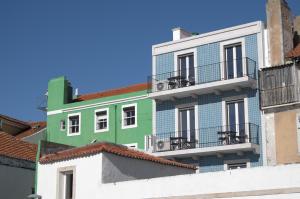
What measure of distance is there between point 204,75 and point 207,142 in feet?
13.5

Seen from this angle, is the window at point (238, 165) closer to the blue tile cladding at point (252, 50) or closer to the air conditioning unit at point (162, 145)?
the air conditioning unit at point (162, 145)

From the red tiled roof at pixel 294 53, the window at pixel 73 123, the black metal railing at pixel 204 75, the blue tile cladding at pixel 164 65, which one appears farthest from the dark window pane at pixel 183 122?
the window at pixel 73 123

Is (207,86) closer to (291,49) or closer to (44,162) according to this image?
(291,49)

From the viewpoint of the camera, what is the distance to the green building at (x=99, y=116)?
4166 cm

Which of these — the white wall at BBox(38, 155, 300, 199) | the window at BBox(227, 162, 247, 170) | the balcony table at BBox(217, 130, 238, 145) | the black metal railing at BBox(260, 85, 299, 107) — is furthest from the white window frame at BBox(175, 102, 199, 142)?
the white wall at BBox(38, 155, 300, 199)

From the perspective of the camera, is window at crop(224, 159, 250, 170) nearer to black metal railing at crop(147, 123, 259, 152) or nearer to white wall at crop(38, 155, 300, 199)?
black metal railing at crop(147, 123, 259, 152)

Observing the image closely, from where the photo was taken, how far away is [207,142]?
3656 cm

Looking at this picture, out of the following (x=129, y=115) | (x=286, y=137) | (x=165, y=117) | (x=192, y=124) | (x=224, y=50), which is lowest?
(x=286, y=137)

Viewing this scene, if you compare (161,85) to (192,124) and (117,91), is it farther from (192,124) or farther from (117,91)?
(117,91)

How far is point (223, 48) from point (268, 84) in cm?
378

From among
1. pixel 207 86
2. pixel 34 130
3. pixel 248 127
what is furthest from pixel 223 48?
pixel 34 130

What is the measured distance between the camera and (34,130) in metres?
52.0

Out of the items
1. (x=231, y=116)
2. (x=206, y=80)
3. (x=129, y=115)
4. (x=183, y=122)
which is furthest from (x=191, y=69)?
(x=129, y=115)

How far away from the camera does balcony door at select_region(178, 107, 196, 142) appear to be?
123 ft
